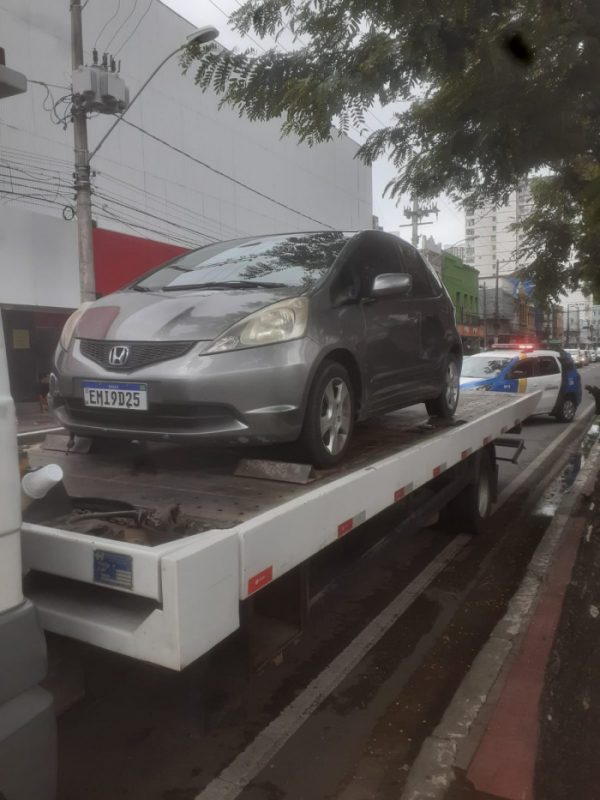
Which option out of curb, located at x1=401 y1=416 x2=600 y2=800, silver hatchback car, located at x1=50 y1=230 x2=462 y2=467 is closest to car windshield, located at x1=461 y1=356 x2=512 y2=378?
curb, located at x1=401 y1=416 x2=600 y2=800

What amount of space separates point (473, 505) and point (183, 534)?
4208 mm

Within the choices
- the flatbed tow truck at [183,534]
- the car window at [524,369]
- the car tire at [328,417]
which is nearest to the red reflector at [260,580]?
the flatbed tow truck at [183,534]

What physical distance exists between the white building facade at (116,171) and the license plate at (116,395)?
11288 millimetres

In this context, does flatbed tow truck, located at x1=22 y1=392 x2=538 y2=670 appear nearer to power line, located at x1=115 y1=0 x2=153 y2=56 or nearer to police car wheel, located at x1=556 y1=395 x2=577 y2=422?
police car wheel, located at x1=556 y1=395 x2=577 y2=422

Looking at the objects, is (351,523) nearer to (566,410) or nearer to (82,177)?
(82,177)

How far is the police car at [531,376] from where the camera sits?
13117 millimetres

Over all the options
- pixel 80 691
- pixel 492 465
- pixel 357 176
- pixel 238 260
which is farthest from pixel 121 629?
pixel 357 176

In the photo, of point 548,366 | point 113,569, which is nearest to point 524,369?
point 548,366

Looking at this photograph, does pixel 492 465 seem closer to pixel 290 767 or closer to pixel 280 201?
pixel 290 767

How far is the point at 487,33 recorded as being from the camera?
4195mm

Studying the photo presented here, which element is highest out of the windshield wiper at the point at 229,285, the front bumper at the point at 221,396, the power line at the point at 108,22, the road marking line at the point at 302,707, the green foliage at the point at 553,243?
the power line at the point at 108,22

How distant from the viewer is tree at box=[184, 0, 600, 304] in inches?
159

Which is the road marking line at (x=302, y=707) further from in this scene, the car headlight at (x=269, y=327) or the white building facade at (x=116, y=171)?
the white building facade at (x=116, y=171)

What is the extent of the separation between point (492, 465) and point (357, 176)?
93.5 ft
